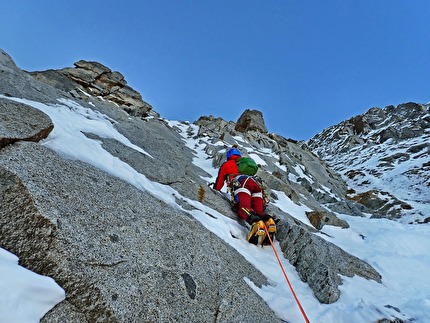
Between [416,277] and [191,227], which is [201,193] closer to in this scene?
[191,227]

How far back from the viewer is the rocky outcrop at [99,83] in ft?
107

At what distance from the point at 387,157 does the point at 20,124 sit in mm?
52964

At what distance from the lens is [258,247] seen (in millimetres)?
7645

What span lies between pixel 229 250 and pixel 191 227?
3.24 feet

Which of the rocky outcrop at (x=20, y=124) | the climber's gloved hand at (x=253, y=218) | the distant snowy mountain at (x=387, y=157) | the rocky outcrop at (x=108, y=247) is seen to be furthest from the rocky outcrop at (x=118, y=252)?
the distant snowy mountain at (x=387, y=157)

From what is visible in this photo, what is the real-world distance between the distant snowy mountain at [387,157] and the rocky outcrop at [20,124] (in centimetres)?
2009

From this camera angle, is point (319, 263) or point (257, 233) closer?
point (319, 263)

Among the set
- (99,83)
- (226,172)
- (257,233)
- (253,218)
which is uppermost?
(99,83)

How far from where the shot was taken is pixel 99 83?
38.4m

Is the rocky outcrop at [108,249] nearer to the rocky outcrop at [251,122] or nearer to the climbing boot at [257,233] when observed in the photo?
the climbing boot at [257,233]

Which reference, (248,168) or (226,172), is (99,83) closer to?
(226,172)

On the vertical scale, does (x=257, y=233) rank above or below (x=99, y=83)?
below

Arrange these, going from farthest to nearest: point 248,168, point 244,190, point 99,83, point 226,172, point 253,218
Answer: point 99,83, point 226,172, point 248,168, point 244,190, point 253,218

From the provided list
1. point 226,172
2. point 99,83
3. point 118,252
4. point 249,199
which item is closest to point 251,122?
point 99,83
